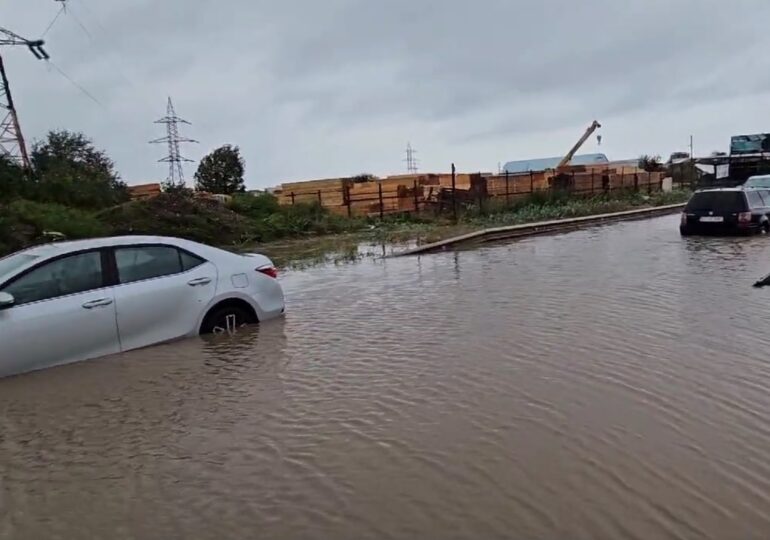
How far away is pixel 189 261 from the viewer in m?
8.11

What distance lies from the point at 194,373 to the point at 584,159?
261 feet

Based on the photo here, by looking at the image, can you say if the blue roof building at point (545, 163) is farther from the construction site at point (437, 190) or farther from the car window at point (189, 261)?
the car window at point (189, 261)

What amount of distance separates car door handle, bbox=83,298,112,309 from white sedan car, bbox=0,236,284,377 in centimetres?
1

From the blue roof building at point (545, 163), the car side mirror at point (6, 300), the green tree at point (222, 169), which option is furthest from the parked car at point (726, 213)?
the blue roof building at point (545, 163)

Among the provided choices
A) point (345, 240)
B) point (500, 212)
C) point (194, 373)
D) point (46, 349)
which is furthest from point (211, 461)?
point (500, 212)

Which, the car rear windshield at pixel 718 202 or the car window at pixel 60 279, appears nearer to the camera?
the car window at pixel 60 279

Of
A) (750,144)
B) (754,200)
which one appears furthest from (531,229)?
(750,144)

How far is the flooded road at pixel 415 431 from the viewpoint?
3.92m

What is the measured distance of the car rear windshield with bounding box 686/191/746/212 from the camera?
2016 cm

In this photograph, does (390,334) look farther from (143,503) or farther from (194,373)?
(143,503)

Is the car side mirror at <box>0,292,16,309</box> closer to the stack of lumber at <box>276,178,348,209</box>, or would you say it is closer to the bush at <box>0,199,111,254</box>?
the bush at <box>0,199,111,254</box>

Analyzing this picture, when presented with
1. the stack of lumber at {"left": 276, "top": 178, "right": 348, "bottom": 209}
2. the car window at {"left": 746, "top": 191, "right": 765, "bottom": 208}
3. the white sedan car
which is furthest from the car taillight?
the stack of lumber at {"left": 276, "top": 178, "right": 348, "bottom": 209}

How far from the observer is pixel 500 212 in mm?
32000

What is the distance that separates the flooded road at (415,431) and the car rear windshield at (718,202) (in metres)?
11.5
